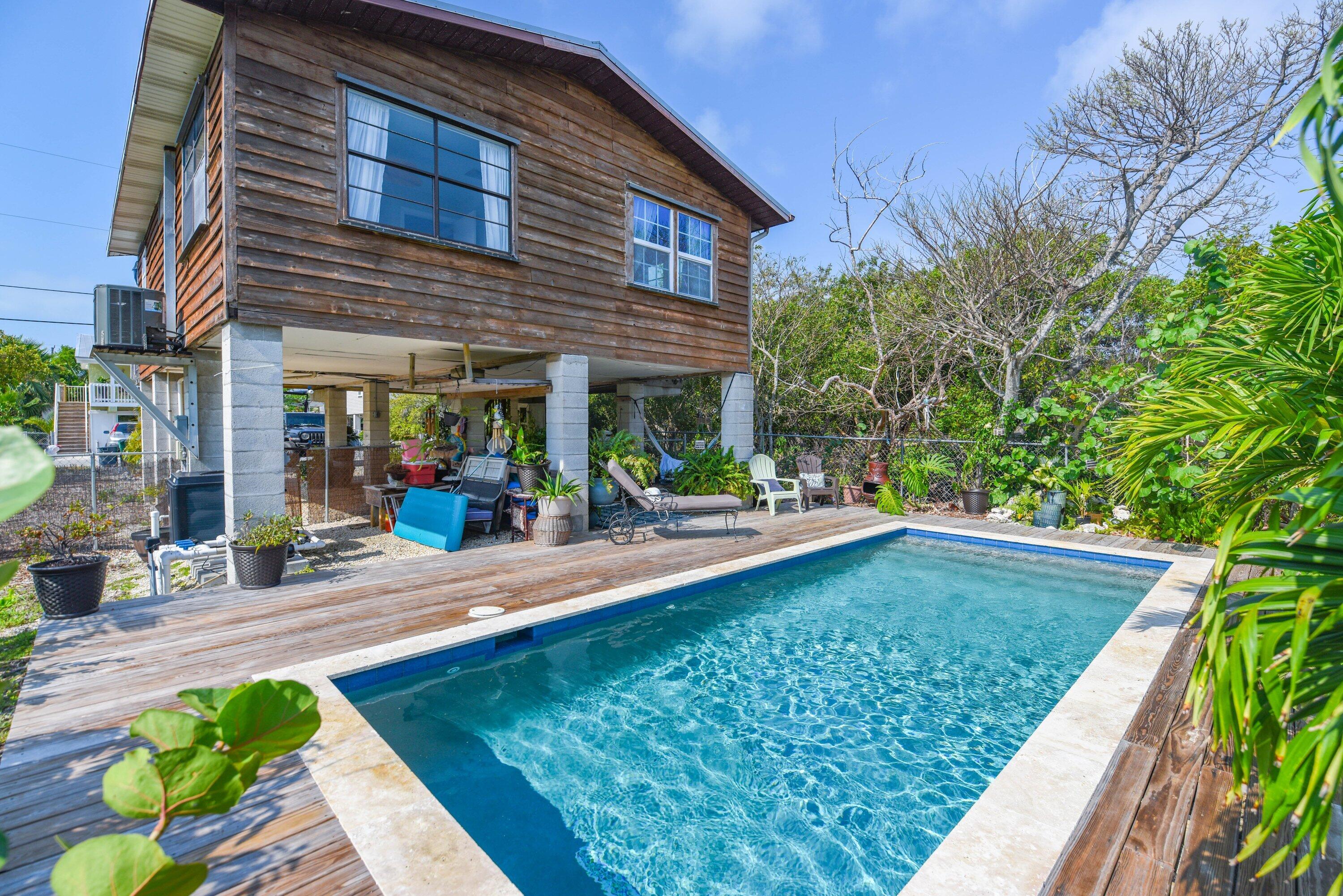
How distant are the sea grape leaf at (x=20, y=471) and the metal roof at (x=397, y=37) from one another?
7.33 meters

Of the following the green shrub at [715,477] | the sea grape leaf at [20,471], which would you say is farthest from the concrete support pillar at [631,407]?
the sea grape leaf at [20,471]

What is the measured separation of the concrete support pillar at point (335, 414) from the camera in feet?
49.3

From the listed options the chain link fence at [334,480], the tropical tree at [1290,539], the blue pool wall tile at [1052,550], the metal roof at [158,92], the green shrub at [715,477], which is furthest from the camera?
the green shrub at [715,477]

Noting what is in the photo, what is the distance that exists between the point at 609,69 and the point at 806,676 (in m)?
7.70

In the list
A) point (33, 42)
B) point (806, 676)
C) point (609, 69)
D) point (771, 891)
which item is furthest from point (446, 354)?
point (33, 42)

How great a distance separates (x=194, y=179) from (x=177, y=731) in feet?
29.1

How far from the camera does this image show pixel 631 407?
1335 centimetres

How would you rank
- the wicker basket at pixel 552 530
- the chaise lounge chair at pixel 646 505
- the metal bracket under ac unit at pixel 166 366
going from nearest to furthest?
the metal bracket under ac unit at pixel 166 366
the wicker basket at pixel 552 530
the chaise lounge chair at pixel 646 505

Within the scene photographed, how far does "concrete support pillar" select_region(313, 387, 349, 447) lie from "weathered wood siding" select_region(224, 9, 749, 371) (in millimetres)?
9299

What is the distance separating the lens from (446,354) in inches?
376

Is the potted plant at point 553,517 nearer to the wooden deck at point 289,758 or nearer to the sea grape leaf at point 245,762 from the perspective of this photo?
the wooden deck at point 289,758

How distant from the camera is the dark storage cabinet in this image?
681cm

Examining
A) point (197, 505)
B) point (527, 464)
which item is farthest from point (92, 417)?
point (527, 464)

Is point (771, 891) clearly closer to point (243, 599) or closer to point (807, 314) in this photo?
point (243, 599)
